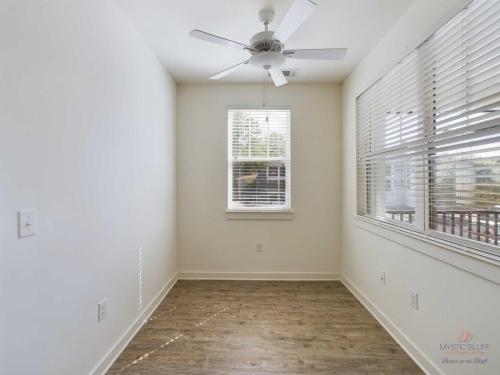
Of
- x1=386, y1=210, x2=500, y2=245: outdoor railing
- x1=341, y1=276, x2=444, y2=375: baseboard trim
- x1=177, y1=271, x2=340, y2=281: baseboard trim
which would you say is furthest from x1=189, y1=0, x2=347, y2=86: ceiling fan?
x1=177, y1=271, x2=340, y2=281: baseboard trim

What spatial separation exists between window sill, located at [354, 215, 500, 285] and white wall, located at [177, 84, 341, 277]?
3.74ft

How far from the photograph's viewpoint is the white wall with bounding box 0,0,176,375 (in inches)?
45.3

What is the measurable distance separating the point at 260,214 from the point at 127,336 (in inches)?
77.6

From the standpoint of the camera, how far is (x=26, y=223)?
1.21 m

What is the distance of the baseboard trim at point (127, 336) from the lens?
5.83ft

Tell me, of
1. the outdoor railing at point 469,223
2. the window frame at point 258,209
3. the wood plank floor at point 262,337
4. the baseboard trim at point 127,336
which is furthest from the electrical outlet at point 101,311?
the outdoor railing at point 469,223

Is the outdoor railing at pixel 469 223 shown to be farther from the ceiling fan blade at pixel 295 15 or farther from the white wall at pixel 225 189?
→ the white wall at pixel 225 189

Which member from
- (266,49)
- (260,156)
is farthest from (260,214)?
(266,49)

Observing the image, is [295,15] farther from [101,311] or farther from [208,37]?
[101,311]

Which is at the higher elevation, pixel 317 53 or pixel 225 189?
pixel 317 53

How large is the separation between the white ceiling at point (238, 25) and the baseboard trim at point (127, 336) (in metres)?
2.48

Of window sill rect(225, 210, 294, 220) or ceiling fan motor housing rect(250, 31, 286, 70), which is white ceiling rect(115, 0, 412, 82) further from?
window sill rect(225, 210, 294, 220)

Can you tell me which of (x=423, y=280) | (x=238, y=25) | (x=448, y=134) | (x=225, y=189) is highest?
(x=238, y=25)

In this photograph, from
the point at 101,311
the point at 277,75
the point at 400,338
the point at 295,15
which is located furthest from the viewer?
the point at 277,75
